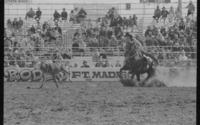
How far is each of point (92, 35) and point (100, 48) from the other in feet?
3.58

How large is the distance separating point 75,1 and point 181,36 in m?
5.60

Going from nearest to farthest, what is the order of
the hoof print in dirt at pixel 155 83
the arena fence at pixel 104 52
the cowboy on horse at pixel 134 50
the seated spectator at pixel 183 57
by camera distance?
the hoof print in dirt at pixel 155 83 < the cowboy on horse at pixel 134 50 < the seated spectator at pixel 183 57 < the arena fence at pixel 104 52

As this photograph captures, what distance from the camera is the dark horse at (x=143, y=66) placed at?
47.3 ft

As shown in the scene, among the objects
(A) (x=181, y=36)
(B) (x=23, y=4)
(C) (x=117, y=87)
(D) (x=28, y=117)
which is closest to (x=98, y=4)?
(B) (x=23, y=4)

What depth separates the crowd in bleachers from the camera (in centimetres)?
1586

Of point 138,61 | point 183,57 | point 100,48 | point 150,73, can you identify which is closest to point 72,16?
point 100,48

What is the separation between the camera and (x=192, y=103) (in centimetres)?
927

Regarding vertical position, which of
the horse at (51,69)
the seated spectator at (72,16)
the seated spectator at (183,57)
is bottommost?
the horse at (51,69)

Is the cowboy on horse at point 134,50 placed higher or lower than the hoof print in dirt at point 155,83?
higher

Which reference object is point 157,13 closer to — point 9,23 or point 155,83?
point 155,83

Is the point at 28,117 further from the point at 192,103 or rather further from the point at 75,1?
the point at 75,1

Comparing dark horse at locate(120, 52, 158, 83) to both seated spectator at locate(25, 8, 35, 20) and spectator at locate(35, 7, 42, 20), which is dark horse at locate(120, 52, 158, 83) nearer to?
spectator at locate(35, 7, 42, 20)

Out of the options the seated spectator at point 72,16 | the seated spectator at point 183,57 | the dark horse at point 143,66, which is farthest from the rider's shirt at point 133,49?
the seated spectator at point 72,16

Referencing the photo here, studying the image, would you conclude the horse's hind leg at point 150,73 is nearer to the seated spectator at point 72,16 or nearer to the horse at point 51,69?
the horse at point 51,69
